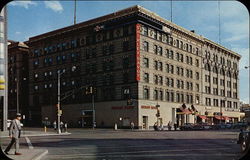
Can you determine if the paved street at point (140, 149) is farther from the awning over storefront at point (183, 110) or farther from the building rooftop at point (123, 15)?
the awning over storefront at point (183, 110)

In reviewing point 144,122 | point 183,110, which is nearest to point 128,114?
point 144,122

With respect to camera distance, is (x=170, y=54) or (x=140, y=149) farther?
(x=170, y=54)

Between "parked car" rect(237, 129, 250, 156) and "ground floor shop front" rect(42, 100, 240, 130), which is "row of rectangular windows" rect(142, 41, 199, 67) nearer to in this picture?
"ground floor shop front" rect(42, 100, 240, 130)

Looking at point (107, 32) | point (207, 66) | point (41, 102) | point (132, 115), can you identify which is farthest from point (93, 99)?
point (207, 66)

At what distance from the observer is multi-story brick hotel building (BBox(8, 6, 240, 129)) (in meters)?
61.1

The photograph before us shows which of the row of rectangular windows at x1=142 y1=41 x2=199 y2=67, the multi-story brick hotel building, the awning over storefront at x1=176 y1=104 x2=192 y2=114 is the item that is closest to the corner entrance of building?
the multi-story brick hotel building

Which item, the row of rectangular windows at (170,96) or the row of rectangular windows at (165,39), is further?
the row of rectangular windows at (165,39)

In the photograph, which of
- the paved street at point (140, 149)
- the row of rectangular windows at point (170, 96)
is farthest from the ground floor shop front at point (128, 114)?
the paved street at point (140, 149)

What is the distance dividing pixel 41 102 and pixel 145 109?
96.9ft

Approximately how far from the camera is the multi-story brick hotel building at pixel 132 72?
61.1 m

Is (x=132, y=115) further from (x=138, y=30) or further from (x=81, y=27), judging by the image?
(x=81, y=27)

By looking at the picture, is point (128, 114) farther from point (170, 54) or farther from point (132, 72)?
point (170, 54)

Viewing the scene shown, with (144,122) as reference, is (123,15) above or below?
above

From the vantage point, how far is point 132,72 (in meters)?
60.6
